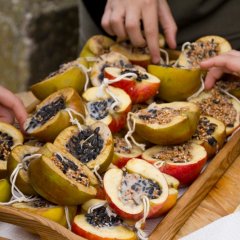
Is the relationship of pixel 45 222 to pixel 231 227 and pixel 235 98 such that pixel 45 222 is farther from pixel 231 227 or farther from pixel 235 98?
pixel 235 98

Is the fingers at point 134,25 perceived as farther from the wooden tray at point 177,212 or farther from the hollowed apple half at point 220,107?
the wooden tray at point 177,212

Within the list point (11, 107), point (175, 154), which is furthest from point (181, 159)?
point (11, 107)

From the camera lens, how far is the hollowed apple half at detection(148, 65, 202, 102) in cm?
129

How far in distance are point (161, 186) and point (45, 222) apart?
208 millimetres

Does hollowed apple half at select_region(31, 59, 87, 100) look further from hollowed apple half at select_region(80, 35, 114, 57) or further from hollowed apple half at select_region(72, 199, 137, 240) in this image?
hollowed apple half at select_region(72, 199, 137, 240)

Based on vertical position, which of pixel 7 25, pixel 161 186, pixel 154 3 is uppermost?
pixel 154 3

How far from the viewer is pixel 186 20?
163 centimetres

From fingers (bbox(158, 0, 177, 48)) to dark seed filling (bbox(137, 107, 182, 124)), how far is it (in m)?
0.31

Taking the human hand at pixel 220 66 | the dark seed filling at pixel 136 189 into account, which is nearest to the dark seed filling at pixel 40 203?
the dark seed filling at pixel 136 189

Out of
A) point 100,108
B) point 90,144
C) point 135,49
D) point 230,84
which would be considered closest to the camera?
point 90,144

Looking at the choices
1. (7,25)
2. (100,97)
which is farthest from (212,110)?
(7,25)

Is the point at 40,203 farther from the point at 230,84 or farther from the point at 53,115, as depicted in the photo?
the point at 230,84

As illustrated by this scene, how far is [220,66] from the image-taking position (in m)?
1.32

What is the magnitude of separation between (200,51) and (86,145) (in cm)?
44
